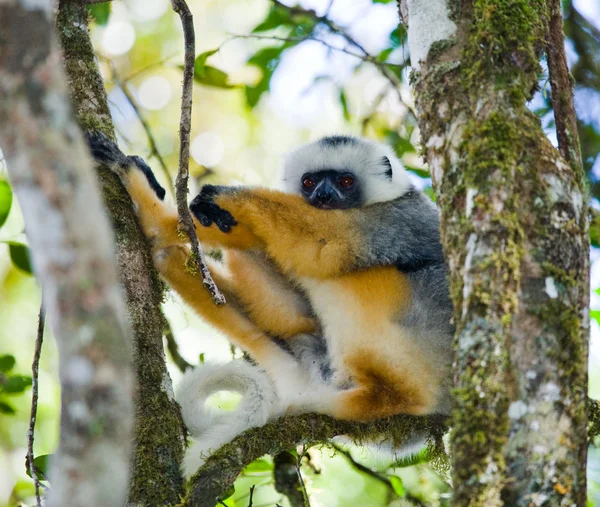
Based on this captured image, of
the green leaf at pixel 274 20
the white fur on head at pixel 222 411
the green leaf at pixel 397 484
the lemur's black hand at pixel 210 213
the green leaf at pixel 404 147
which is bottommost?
the green leaf at pixel 397 484

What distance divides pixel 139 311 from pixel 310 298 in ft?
4.65

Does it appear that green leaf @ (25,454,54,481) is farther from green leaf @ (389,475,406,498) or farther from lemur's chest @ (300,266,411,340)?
green leaf @ (389,475,406,498)

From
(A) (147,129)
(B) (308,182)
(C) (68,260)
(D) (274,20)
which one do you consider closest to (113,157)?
(A) (147,129)

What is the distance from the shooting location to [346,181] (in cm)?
605

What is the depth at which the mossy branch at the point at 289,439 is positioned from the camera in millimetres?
3804

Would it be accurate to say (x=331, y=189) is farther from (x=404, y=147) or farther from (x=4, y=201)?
(x=4, y=201)

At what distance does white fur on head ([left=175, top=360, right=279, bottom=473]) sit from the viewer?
462 centimetres

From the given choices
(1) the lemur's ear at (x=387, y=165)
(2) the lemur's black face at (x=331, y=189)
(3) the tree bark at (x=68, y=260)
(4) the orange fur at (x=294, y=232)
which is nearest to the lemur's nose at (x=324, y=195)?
(2) the lemur's black face at (x=331, y=189)

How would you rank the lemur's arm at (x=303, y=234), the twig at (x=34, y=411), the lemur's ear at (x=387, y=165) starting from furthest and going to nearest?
the lemur's ear at (x=387, y=165)
the lemur's arm at (x=303, y=234)
the twig at (x=34, y=411)

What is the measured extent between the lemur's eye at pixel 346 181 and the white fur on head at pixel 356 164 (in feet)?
0.20

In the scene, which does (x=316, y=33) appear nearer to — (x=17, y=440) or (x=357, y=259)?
(x=357, y=259)

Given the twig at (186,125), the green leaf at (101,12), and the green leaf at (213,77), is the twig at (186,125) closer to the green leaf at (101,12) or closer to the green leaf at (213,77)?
the green leaf at (213,77)

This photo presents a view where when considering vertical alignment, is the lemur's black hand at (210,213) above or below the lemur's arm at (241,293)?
above

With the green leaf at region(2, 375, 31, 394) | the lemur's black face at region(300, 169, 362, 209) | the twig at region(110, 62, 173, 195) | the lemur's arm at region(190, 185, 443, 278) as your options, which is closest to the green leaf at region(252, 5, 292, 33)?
the twig at region(110, 62, 173, 195)
